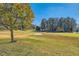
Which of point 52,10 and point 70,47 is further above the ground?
point 52,10

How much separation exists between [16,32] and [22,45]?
0.13m

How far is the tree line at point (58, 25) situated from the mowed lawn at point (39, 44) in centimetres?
4

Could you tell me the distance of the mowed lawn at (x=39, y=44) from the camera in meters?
3.04

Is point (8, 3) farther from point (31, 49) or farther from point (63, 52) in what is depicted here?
point (63, 52)

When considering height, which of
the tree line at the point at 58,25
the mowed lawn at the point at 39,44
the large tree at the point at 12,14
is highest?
the large tree at the point at 12,14

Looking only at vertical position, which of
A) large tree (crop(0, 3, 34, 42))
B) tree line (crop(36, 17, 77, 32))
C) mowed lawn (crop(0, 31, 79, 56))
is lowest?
mowed lawn (crop(0, 31, 79, 56))

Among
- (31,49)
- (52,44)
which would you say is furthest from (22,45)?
(52,44)

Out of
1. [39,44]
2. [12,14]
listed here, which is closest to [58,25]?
[39,44]

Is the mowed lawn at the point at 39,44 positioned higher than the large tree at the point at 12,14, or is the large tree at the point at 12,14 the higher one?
the large tree at the point at 12,14

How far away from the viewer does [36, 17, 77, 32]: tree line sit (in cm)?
304

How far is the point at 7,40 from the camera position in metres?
3.07

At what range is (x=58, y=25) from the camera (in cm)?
308

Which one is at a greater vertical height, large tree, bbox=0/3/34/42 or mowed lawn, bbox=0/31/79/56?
large tree, bbox=0/3/34/42

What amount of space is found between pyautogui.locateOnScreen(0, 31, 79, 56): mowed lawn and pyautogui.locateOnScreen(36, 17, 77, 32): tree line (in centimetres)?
4
